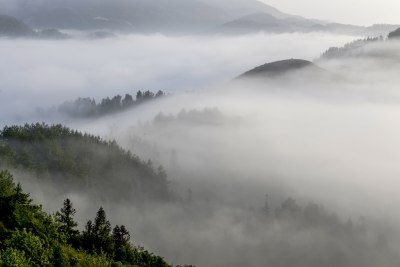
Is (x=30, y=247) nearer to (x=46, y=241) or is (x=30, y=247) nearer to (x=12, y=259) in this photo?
(x=46, y=241)

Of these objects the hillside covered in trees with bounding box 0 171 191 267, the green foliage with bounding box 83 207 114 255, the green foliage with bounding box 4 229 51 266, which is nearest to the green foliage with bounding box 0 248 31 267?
the hillside covered in trees with bounding box 0 171 191 267

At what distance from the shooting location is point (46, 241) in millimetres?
64062

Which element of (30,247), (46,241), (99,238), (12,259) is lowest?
(99,238)

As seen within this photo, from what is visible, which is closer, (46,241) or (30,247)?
(30,247)

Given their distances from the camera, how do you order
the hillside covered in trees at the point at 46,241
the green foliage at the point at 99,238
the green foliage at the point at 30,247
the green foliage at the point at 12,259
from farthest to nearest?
the green foliage at the point at 99,238, the hillside covered in trees at the point at 46,241, the green foliage at the point at 30,247, the green foliage at the point at 12,259

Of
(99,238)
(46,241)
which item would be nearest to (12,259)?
(46,241)

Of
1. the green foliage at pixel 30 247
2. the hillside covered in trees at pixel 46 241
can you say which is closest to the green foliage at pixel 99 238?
the hillside covered in trees at pixel 46 241

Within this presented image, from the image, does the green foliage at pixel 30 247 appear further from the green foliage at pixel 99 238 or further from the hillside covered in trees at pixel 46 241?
the green foliage at pixel 99 238

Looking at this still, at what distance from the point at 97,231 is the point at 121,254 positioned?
21.6ft

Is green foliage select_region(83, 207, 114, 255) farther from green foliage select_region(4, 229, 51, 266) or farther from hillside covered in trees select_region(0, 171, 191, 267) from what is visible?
green foliage select_region(4, 229, 51, 266)

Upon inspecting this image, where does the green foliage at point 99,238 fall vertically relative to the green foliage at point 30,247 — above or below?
below

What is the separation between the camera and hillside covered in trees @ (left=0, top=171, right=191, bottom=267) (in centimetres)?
5556

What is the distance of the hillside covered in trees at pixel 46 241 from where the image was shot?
55.6m

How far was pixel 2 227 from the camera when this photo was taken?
65.9 m
